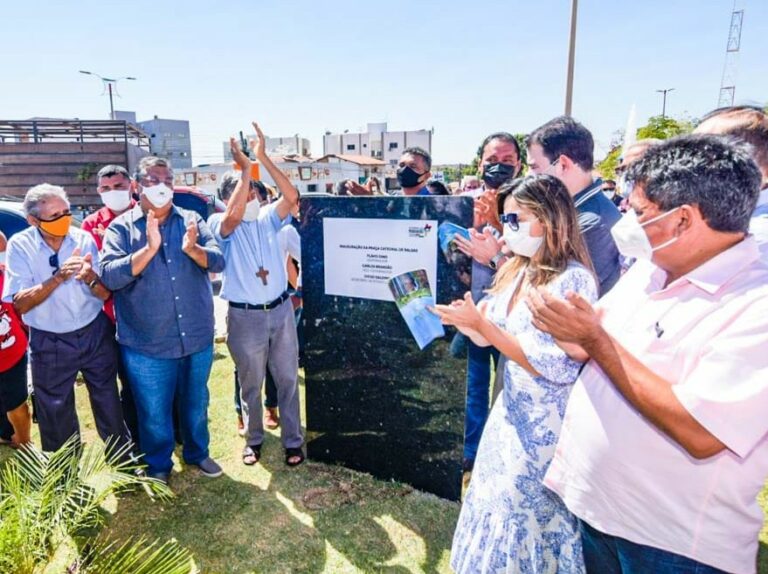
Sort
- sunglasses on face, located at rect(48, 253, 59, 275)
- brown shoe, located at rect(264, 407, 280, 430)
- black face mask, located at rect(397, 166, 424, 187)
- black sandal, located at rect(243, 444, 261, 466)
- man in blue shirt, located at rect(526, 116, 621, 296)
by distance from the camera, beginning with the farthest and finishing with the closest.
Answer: brown shoe, located at rect(264, 407, 280, 430)
black face mask, located at rect(397, 166, 424, 187)
black sandal, located at rect(243, 444, 261, 466)
sunglasses on face, located at rect(48, 253, 59, 275)
man in blue shirt, located at rect(526, 116, 621, 296)

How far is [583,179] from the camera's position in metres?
2.46

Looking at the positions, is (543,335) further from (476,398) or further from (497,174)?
(476,398)

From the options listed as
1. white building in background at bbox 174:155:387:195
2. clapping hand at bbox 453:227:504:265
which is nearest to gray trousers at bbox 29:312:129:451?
clapping hand at bbox 453:227:504:265

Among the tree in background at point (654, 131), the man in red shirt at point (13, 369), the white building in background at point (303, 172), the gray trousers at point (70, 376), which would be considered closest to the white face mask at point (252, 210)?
the gray trousers at point (70, 376)

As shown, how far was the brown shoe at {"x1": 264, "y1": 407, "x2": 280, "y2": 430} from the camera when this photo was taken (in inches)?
162

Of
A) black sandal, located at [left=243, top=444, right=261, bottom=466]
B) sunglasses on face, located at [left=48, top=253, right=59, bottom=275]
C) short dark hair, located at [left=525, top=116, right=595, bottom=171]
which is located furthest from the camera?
black sandal, located at [left=243, top=444, right=261, bottom=466]

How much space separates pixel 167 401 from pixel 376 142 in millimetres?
68514

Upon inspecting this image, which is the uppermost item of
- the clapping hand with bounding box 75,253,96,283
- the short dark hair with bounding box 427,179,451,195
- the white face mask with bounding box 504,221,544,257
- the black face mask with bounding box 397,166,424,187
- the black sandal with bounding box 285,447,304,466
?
the black face mask with bounding box 397,166,424,187

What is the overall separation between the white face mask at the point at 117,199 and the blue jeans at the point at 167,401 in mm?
1068

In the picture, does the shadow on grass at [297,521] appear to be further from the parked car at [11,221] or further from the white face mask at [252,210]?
the parked car at [11,221]

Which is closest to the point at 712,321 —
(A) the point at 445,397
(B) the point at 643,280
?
(B) the point at 643,280

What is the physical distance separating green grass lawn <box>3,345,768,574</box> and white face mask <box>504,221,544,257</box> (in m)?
1.73

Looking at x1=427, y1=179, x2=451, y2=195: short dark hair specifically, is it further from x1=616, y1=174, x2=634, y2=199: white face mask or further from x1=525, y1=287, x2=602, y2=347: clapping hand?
x1=525, y1=287, x2=602, y2=347: clapping hand

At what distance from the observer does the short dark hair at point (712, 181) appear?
1.21m
